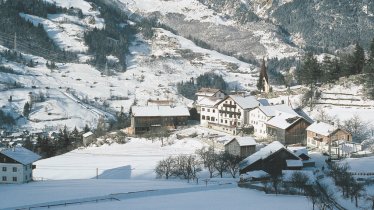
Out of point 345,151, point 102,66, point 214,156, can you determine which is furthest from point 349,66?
point 102,66

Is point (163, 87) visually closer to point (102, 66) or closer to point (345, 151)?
point (102, 66)

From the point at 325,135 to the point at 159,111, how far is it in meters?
31.4

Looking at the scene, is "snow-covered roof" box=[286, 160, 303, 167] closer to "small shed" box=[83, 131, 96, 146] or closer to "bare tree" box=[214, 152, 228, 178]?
"bare tree" box=[214, 152, 228, 178]

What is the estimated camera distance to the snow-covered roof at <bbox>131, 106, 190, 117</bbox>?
81500 mm

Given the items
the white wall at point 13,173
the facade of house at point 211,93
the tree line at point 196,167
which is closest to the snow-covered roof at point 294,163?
the tree line at point 196,167

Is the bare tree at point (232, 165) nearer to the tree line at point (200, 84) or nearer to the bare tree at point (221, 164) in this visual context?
the bare tree at point (221, 164)

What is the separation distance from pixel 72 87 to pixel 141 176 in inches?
4273

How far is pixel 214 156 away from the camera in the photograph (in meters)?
56.1

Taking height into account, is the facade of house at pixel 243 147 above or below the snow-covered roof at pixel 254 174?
above

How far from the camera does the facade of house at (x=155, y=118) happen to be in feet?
266

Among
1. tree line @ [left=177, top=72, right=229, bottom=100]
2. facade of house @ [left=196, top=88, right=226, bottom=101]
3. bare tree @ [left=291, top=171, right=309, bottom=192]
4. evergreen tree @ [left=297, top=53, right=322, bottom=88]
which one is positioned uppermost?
tree line @ [left=177, top=72, right=229, bottom=100]

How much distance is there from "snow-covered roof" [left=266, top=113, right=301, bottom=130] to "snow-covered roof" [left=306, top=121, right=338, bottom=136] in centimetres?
269

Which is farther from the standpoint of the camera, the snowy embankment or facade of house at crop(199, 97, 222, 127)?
facade of house at crop(199, 97, 222, 127)

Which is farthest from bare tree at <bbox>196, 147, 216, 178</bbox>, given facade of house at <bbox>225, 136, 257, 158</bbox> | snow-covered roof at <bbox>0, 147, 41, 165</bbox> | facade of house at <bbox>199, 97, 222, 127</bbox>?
facade of house at <bbox>199, 97, 222, 127</bbox>
